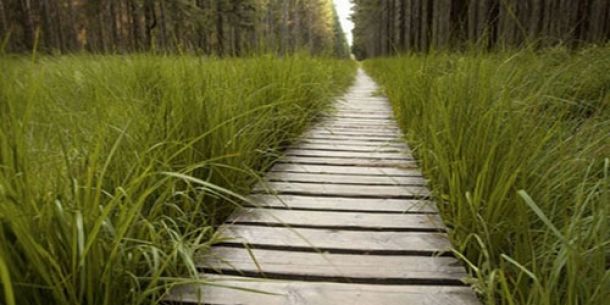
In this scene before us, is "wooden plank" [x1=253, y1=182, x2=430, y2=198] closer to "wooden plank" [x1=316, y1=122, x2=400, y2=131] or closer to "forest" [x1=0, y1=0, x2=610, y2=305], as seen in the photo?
"forest" [x1=0, y1=0, x2=610, y2=305]

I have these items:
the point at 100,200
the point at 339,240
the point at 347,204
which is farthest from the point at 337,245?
the point at 100,200

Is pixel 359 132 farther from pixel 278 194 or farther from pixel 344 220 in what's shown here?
pixel 344 220

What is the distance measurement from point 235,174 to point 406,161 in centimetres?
121

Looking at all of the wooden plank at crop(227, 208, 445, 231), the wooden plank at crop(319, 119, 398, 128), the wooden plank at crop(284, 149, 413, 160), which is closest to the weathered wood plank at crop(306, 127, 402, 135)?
the wooden plank at crop(319, 119, 398, 128)

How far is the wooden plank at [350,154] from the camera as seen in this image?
2914 millimetres

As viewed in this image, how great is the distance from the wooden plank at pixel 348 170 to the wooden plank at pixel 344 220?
2.03ft

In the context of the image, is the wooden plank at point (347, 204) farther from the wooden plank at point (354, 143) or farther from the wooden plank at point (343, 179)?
the wooden plank at point (354, 143)

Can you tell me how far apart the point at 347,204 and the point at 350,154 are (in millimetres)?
1040

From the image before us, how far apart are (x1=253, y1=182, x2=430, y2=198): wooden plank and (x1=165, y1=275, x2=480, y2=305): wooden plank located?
84cm

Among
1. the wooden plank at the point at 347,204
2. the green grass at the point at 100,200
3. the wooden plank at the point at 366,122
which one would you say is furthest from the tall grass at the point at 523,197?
the wooden plank at the point at 366,122

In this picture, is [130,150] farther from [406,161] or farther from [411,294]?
[406,161]

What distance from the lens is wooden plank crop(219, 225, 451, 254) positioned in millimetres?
1575

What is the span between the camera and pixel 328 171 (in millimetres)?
2623

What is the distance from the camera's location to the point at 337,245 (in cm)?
160
